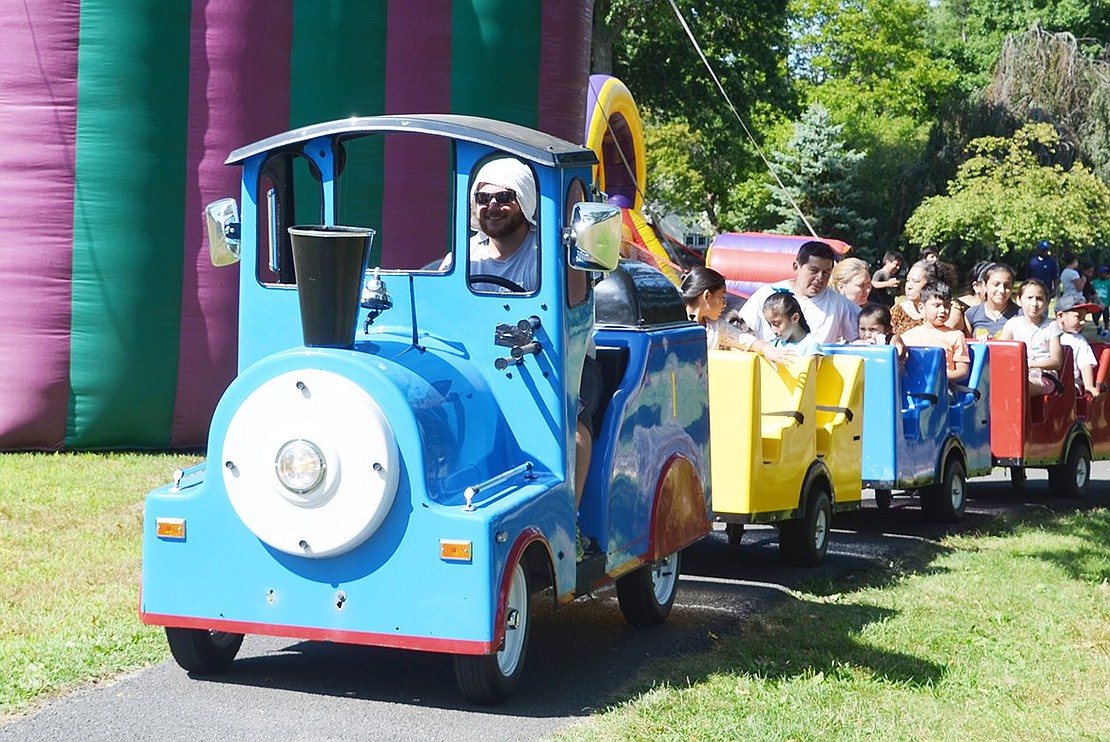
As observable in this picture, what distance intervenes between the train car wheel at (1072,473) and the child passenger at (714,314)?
198 inches

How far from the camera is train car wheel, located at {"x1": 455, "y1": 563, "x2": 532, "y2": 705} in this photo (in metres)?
5.36

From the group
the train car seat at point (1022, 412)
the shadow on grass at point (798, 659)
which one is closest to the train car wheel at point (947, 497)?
the train car seat at point (1022, 412)

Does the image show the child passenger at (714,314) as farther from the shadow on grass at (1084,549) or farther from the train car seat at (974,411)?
the train car seat at (974,411)

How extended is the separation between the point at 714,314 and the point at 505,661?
3230 mm

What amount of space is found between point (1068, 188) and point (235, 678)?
3187 cm

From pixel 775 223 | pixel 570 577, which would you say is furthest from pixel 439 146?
pixel 775 223

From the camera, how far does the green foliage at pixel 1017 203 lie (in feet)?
111

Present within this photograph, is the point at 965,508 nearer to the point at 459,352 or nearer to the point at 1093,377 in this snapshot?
the point at 1093,377

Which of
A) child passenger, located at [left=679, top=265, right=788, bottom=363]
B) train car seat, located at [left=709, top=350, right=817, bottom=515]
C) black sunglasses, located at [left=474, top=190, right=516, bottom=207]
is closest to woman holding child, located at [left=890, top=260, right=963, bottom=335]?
child passenger, located at [left=679, top=265, right=788, bottom=363]

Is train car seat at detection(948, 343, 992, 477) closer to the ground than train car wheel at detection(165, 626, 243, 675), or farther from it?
farther from it

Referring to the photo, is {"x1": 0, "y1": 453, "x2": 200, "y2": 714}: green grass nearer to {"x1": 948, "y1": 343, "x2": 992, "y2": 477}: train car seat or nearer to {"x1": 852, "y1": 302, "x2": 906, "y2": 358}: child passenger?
{"x1": 852, "y1": 302, "x2": 906, "y2": 358}: child passenger

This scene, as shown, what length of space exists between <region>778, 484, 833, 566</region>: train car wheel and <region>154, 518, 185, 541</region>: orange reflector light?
13.3 ft

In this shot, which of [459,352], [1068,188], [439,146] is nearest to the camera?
[459,352]

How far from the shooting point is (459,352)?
5734 millimetres
